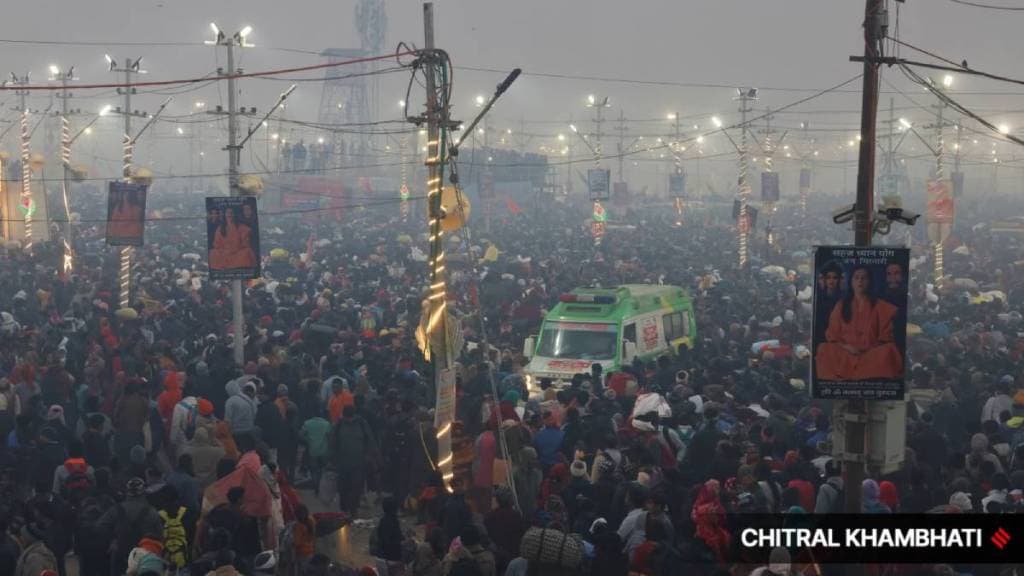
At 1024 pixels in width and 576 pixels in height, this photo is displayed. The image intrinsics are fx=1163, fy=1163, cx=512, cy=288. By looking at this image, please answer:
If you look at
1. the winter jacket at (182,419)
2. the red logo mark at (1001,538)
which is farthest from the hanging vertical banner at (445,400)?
the red logo mark at (1001,538)

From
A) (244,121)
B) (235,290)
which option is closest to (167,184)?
(244,121)

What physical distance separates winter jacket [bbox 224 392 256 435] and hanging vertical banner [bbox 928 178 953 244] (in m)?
25.2

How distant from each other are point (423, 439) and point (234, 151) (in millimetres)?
11596

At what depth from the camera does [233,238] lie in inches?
872

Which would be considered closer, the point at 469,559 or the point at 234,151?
the point at 469,559

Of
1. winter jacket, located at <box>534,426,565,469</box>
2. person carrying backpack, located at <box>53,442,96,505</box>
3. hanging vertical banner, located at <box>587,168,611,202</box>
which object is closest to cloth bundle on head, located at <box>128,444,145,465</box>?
person carrying backpack, located at <box>53,442,96,505</box>

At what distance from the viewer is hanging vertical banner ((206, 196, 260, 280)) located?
72.1 feet

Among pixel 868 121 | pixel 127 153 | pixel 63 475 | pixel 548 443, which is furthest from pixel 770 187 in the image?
pixel 63 475

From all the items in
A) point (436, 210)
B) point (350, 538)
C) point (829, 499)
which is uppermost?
point (436, 210)

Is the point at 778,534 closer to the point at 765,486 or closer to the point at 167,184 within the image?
the point at 765,486

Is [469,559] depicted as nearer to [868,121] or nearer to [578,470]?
[578,470]

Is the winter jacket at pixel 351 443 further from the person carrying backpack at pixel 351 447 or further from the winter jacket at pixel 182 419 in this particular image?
the winter jacket at pixel 182 419

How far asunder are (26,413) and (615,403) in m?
7.54

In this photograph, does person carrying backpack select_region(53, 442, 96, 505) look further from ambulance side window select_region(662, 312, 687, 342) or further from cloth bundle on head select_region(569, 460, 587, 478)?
ambulance side window select_region(662, 312, 687, 342)
